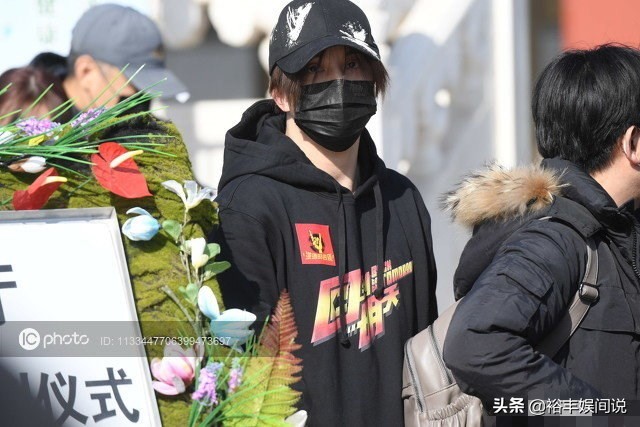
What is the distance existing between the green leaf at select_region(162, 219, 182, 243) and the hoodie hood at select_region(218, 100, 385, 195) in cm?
61

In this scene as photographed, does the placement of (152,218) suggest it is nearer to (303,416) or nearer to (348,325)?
(303,416)

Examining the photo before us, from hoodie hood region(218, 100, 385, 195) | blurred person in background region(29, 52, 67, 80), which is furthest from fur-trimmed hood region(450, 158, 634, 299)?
blurred person in background region(29, 52, 67, 80)

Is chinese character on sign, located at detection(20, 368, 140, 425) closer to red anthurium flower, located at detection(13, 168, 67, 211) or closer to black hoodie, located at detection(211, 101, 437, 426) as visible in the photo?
red anthurium flower, located at detection(13, 168, 67, 211)

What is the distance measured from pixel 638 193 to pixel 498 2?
4360mm

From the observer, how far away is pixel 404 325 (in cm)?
266

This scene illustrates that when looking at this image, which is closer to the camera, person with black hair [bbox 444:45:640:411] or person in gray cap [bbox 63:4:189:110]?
person with black hair [bbox 444:45:640:411]

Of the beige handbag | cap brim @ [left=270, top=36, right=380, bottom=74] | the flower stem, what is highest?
cap brim @ [left=270, top=36, right=380, bottom=74]

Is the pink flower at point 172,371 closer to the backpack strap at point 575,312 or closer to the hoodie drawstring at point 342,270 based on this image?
the hoodie drawstring at point 342,270

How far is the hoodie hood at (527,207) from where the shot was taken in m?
2.34

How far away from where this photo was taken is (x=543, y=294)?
2.19 m

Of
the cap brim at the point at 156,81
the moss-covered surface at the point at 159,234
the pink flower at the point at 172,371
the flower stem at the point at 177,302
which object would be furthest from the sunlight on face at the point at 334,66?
the cap brim at the point at 156,81

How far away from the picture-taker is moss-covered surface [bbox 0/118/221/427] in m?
1.91

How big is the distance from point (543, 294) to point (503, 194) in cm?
33

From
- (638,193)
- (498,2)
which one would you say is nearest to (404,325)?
(638,193)
